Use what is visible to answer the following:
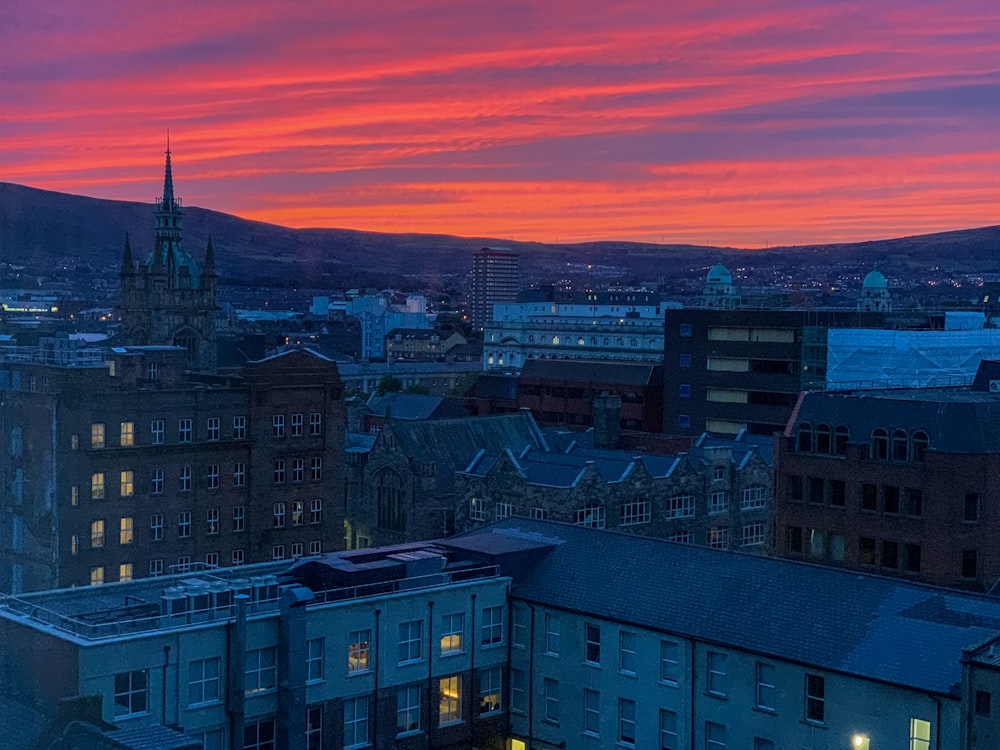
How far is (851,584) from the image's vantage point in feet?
156

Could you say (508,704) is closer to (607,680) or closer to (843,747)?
(607,680)

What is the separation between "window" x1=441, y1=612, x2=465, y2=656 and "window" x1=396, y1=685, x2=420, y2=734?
2.01m

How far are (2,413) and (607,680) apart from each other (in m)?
47.1

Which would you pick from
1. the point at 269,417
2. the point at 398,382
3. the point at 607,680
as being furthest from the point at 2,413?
the point at 398,382

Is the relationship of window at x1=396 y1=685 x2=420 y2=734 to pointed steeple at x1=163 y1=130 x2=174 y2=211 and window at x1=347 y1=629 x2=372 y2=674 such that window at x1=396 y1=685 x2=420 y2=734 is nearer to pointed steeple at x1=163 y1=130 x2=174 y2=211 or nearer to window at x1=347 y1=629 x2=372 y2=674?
window at x1=347 y1=629 x2=372 y2=674

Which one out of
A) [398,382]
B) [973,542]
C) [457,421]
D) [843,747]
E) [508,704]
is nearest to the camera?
[843,747]

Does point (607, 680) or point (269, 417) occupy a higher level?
point (269, 417)

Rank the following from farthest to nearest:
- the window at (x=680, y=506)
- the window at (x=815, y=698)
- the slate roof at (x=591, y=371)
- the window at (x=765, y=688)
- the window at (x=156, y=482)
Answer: the slate roof at (x=591, y=371) → the window at (x=680, y=506) → the window at (x=156, y=482) → the window at (x=765, y=688) → the window at (x=815, y=698)

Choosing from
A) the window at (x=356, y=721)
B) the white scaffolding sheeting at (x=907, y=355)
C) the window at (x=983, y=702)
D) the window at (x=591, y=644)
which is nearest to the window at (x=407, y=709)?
Result: the window at (x=356, y=721)

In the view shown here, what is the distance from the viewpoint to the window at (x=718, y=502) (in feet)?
283

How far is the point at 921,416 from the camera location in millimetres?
62500

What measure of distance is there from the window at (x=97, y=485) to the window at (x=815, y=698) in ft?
157

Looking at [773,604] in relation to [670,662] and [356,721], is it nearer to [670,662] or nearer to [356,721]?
[670,662]

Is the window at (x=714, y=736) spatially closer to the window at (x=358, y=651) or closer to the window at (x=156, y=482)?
the window at (x=358, y=651)
